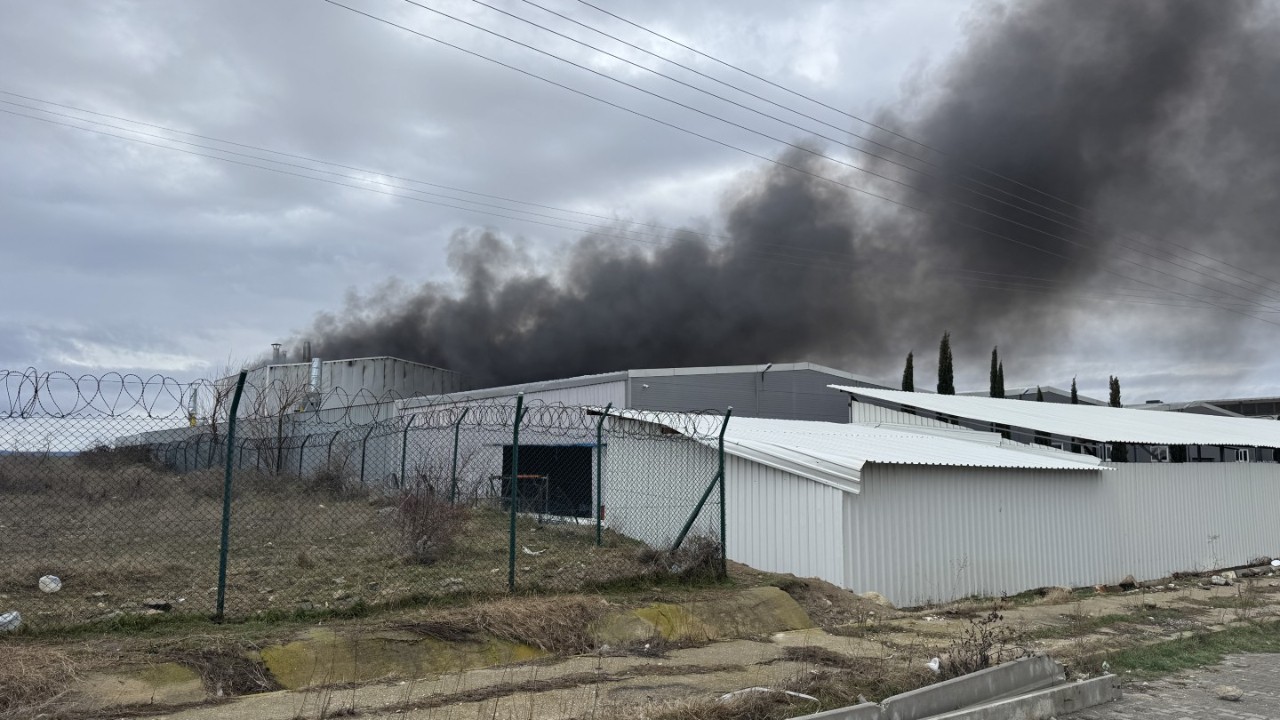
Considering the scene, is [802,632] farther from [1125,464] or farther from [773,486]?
[1125,464]

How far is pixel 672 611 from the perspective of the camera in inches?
377

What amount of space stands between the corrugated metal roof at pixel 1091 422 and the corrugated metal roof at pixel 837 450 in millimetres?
2218

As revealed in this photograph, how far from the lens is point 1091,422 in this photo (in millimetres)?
24781

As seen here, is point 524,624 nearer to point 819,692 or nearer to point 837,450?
point 819,692

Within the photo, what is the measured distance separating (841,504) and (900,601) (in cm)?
181

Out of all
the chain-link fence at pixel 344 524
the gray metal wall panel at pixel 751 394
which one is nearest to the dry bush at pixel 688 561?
the chain-link fence at pixel 344 524

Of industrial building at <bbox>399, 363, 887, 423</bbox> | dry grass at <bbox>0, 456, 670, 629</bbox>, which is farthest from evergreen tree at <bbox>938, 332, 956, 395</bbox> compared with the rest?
dry grass at <bbox>0, 456, 670, 629</bbox>

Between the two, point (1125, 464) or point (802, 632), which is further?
point (1125, 464)

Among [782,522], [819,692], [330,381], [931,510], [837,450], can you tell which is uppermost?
[330,381]

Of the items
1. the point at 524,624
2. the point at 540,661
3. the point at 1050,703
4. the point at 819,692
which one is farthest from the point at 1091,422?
the point at 540,661

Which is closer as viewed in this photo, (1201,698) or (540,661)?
(1201,698)

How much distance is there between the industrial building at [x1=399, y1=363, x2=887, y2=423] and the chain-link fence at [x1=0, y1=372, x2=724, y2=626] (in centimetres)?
367

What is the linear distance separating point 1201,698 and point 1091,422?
1857 cm

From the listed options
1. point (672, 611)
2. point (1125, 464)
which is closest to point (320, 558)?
→ point (672, 611)
